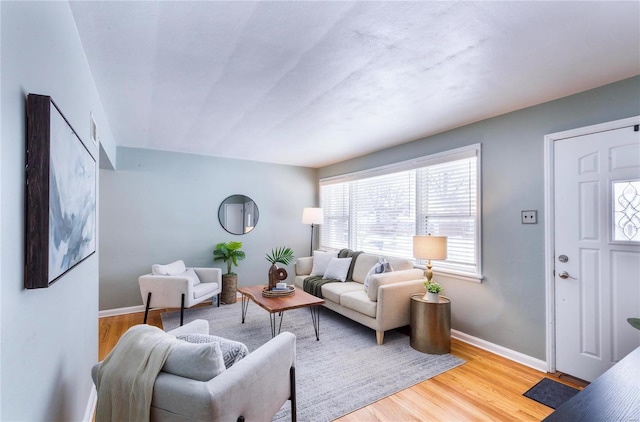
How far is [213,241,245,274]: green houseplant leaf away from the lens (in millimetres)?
4707

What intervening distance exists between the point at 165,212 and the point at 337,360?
3321 mm

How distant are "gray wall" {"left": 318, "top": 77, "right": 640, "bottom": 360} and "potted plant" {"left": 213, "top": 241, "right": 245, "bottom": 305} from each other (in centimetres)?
313

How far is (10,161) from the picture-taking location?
2.85ft

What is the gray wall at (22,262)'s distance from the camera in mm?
843

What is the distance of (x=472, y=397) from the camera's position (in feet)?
7.39

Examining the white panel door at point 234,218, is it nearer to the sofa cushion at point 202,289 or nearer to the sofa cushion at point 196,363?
the sofa cushion at point 202,289

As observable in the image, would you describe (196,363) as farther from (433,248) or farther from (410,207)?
(410,207)

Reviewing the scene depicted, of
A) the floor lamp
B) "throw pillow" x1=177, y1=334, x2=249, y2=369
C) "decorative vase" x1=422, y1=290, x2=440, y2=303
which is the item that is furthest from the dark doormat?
the floor lamp

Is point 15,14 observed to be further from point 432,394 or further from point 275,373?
point 432,394

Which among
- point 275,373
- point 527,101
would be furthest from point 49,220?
point 527,101

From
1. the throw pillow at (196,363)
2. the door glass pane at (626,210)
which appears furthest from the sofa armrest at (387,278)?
the throw pillow at (196,363)

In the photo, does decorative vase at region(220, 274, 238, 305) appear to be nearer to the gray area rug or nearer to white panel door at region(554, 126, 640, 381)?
the gray area rug

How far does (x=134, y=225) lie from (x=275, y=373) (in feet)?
12.0

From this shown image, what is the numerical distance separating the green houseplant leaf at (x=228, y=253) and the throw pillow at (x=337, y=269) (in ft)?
4.71
